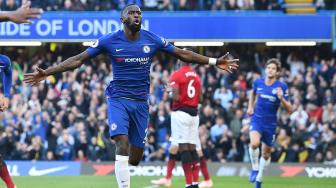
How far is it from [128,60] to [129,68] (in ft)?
0.40

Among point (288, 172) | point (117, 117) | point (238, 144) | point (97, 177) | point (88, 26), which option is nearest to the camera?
point (117, 117)

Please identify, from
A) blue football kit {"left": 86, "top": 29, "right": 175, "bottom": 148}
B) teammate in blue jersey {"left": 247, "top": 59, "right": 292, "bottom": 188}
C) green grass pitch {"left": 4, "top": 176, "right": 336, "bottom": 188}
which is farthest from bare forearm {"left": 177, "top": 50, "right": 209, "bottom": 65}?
green grass pitch {"left": 4, "top": 176, "right": 336, "bottom": 188}

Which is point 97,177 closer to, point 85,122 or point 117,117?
point 85,122

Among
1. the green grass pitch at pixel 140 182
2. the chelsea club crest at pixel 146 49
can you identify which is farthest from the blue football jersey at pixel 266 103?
the chelsea club crest at pixel 146 49

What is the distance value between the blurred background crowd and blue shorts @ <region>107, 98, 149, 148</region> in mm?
10198

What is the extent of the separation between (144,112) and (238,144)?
11.7 meters

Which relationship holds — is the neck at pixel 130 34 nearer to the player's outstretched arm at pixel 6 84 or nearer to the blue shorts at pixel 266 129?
the player's outstretched arm at pixel 6 84

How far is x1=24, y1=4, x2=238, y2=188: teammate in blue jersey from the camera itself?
12.0 m

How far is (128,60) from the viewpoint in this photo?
12.2m

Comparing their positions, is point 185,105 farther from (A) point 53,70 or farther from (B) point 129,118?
(A) point 53,70

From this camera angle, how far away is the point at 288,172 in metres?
21.3

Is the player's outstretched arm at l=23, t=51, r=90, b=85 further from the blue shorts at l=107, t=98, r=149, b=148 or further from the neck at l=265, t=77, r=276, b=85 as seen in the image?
the neck at l=265, t=77, r=276, b=85

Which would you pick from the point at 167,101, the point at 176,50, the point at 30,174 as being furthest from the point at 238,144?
the point at 176,50

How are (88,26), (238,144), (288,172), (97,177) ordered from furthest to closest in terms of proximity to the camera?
(88,26), (238,144), (288,172), (97,177)
